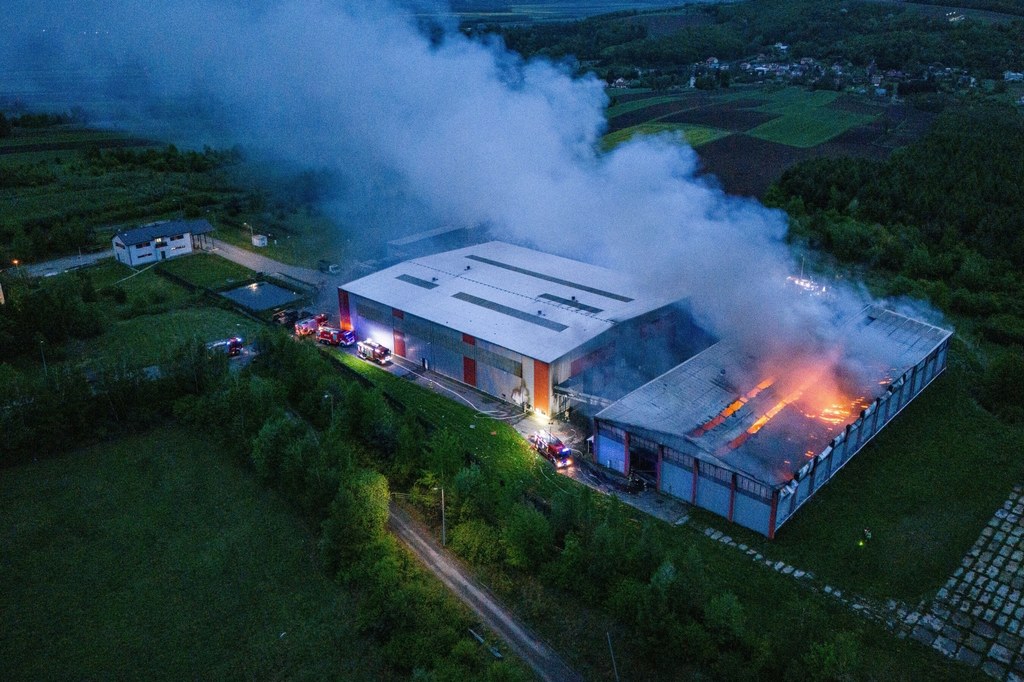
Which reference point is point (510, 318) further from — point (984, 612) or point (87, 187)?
point (87, 187)

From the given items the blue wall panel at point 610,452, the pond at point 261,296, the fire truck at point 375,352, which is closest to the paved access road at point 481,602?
the blue wall panel at point 610,452

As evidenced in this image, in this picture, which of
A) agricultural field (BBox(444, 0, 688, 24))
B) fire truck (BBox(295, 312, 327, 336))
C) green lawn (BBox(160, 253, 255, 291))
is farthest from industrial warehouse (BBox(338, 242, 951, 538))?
agricultural field (BBox(444, 0, 688, 24))

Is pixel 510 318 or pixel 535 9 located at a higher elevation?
pixel 535 9

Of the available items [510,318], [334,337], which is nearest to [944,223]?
[510,318]

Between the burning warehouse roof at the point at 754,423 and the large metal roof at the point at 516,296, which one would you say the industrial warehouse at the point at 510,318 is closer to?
the large metal roof at the point at 516,296

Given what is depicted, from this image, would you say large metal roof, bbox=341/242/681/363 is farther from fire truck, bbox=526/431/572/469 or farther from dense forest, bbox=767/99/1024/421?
dense forest, bbox=767/99/1024/421

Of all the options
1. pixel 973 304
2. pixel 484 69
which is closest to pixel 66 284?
pixel 484 69

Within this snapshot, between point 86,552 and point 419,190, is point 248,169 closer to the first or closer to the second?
point 419,190
